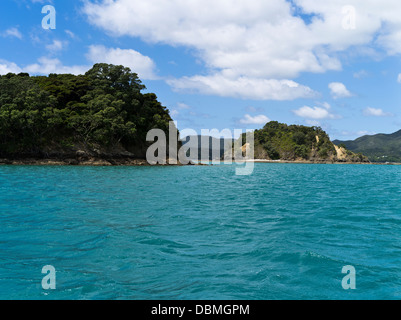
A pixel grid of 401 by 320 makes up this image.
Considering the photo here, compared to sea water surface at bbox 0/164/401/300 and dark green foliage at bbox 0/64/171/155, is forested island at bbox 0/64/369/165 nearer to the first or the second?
dark green foliage at bbox 0/64/171/155

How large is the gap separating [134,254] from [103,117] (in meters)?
63.9

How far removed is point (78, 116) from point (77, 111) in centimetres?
527

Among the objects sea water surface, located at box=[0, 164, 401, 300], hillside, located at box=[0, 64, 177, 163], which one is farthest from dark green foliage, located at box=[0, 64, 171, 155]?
sea water surface, located at box=[0, 164, 401, 300]

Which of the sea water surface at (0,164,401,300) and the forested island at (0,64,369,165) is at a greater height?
the forested island at (0,64,369,165)

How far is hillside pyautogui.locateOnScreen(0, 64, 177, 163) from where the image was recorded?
194 feet

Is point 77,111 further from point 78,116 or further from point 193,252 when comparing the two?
point 193,252

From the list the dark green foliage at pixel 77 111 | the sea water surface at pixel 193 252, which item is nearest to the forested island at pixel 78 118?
the dark green foliage at pixel 77 111

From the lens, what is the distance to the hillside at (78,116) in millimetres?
59281

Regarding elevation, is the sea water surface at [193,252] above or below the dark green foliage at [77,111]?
below

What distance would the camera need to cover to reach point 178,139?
9556 cm

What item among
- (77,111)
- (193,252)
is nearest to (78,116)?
(77,111)

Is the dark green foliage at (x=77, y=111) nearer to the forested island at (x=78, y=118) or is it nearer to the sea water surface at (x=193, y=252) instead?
the forested island at (x=78, y=118)

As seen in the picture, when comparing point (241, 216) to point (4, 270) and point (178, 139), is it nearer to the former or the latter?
point (4, 270)
